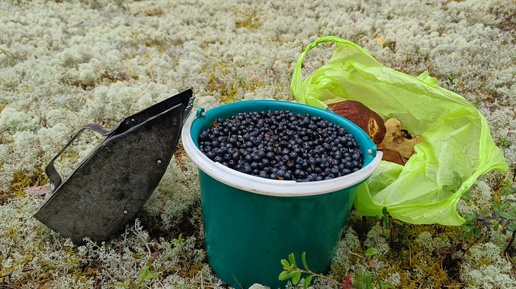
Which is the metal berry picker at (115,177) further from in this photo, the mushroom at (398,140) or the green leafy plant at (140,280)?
the mushroom at (398,140)

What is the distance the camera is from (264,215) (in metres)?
1.79

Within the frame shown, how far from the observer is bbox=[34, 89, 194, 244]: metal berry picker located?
77.2 inches

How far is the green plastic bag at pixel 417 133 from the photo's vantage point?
2.10m

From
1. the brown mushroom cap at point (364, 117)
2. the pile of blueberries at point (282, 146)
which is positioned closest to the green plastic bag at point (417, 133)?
the brown mushroom cap at point (364, 117)

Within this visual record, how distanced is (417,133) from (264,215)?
1.67m

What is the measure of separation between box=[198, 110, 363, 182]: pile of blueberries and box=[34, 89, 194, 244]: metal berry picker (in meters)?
0.22

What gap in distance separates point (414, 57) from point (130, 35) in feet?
11.2

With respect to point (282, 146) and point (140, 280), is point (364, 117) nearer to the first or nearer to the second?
point (282, 146)

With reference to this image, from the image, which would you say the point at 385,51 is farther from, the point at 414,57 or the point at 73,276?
the point at 73,276

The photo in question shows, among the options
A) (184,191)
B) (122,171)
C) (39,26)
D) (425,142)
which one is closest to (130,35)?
(39,26)

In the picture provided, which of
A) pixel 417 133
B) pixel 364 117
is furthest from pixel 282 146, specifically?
pixel 417 133

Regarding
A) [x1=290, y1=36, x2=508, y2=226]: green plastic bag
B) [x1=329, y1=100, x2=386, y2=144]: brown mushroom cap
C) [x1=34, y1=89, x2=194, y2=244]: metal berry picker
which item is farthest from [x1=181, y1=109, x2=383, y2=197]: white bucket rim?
[x1=329, y1=100, x2=386, y2=144]: brown mushroom cap

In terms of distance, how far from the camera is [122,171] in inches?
80.2

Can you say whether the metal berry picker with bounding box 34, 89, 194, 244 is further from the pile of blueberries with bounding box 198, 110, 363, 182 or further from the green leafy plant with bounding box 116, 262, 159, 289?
the green leafy plant with bounding box 116, 262, 159, 289
